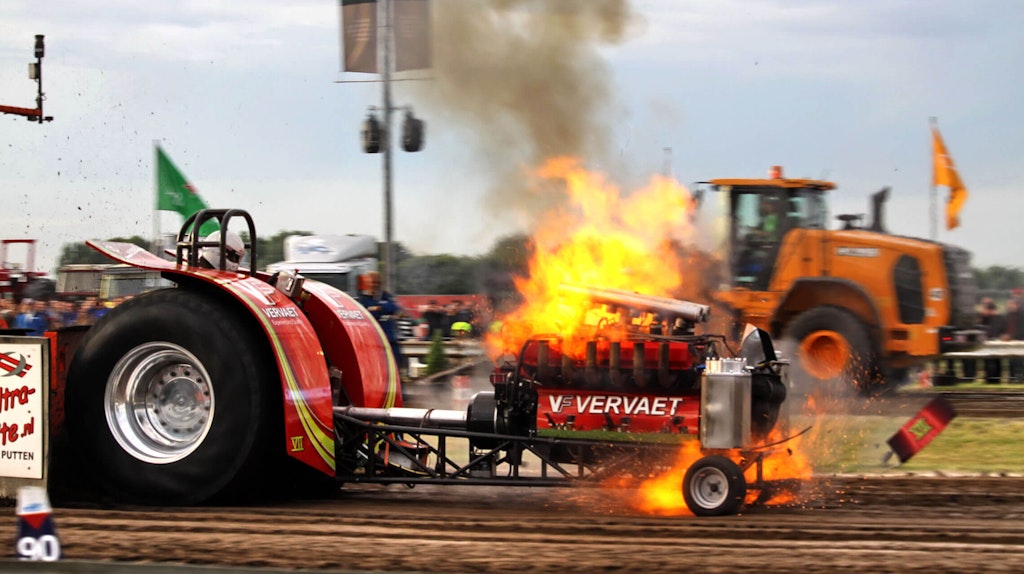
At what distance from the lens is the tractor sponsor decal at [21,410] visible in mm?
7039

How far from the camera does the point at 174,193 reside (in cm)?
1647

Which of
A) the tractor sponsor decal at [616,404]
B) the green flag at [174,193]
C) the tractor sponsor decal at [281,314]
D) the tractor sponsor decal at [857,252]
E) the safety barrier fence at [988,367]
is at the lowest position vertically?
the safety barrier fence at [988,367]

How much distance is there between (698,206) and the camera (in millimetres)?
10727

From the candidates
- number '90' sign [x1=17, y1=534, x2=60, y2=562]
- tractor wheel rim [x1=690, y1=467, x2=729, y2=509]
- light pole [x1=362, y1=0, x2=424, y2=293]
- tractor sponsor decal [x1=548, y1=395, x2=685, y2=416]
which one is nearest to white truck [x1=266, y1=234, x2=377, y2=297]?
light pole [x1=362, y1=0, x2=424, y2=293]

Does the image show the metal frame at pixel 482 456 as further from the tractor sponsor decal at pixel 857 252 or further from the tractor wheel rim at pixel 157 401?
the tractor sponsor decal at pixel 857 252

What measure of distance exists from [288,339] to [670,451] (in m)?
2.37

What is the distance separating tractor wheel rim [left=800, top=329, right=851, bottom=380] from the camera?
14234 millimetres

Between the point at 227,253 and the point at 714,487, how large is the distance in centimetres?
345

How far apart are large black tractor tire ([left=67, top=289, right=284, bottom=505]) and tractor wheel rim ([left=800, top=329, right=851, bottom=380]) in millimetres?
8728

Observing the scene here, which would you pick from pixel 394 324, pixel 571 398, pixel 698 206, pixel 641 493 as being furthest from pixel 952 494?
pixel 394 324

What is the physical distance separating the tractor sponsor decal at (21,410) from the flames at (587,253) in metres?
2.75

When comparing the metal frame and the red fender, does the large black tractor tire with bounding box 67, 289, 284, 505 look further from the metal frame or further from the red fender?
the metal frame

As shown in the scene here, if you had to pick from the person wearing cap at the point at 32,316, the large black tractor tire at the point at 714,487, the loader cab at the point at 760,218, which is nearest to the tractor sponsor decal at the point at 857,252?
the loader cab at the point at 760,218

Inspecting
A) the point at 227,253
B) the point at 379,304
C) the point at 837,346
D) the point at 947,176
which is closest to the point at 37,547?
the point at 227,253
